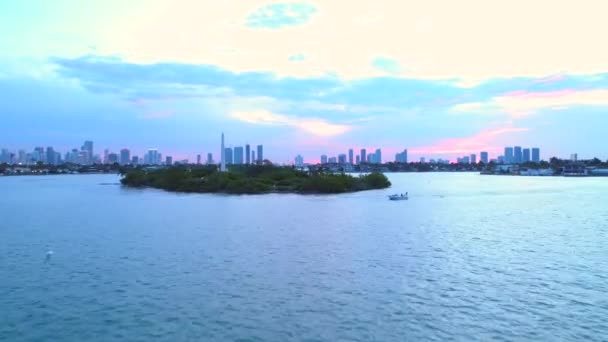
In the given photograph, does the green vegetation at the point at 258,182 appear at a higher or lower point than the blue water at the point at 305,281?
higher

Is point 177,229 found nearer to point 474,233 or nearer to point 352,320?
point 474,233

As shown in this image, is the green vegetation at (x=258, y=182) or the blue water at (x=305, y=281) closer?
the blue water at (x=305, y=281)

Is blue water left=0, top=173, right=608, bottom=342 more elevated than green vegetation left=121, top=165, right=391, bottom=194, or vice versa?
green vegetation left=121, top=165, right=391, bottom=194

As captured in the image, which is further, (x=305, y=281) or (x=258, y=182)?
(x=258, y=182)

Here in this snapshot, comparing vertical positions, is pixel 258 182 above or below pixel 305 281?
above

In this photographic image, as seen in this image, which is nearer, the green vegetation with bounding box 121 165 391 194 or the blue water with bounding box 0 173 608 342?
the blue water with bounding box 0 173 608 342
